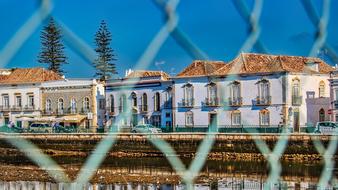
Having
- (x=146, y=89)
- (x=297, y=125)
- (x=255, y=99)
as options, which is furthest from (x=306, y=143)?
(x=146, y=89)

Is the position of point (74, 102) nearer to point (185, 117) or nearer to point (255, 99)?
point (185, 117)

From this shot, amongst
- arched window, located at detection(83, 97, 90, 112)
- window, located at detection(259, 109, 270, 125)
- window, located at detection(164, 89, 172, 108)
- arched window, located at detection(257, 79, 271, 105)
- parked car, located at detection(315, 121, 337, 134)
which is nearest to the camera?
parked car, located at detection(315, 121, 337, 134)

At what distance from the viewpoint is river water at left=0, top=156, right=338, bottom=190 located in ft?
38.2

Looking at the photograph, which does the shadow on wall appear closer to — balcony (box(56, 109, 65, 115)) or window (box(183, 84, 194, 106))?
window (box(183, 84, 194, 106))

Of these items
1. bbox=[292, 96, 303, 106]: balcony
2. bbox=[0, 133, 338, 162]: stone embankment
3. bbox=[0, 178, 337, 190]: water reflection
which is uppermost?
bbox=[292, 96, 303, 106]: balcony

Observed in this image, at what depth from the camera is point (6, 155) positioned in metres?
20.1

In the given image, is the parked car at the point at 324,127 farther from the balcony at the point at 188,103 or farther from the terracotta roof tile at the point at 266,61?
the terracotta roof tile at the point at 266,61

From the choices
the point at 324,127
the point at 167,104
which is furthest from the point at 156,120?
the point at 324,127

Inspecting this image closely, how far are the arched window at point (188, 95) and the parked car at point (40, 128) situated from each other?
4.37m

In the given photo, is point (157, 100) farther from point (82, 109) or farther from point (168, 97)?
point (82, 109)

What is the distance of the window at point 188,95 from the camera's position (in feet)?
65.2

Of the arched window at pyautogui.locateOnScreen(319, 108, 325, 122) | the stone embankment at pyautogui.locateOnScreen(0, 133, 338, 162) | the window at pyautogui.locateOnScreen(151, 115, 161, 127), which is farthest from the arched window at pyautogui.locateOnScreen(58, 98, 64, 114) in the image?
the arched window at pyautogui.locateOnScreen(319, 108, 325, 122)

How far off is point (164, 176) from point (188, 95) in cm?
721

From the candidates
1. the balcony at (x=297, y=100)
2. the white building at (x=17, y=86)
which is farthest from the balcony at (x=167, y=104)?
the white building at (x=17, y=86)
